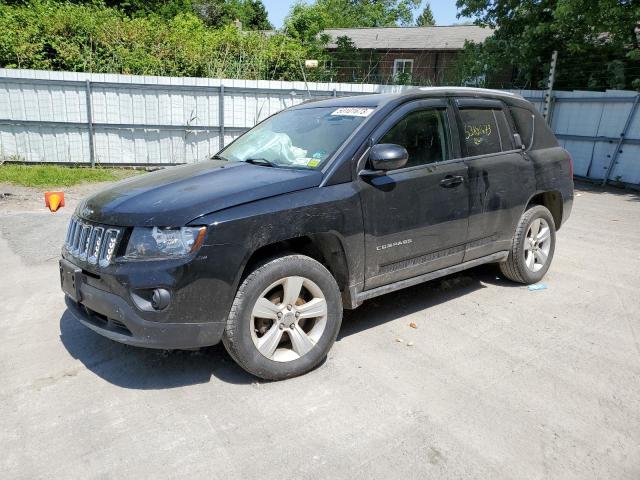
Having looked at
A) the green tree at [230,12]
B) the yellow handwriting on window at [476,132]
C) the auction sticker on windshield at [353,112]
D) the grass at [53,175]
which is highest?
the green tree at [230,12]

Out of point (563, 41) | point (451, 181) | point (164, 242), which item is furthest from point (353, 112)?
point (563, 41)

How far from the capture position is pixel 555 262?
6.13m

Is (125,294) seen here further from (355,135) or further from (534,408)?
(534,408)

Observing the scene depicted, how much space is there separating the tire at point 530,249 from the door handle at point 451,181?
107 cm

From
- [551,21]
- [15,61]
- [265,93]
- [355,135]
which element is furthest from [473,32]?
[355,135]

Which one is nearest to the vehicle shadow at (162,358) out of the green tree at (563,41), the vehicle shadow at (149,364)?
the vehicle shadow at (149,364)

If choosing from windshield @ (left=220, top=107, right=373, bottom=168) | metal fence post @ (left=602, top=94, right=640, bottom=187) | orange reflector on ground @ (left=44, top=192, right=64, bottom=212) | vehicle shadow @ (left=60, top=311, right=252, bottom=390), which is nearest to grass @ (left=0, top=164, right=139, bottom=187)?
orange reflector on ground @ (left=44, top=192, right=64, bottom=212)

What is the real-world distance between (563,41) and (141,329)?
50.5 feet

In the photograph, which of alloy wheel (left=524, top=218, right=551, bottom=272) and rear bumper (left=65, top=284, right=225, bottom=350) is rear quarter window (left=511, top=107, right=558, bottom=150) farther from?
rear bumper (left=65, top=284, right=225, bottom=350)

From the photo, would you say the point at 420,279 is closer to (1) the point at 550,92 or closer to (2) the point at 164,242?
(2) the point at 164,242

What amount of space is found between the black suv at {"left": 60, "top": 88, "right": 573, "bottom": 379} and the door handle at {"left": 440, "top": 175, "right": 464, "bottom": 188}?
0.6 inches

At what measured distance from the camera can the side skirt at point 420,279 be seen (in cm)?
387

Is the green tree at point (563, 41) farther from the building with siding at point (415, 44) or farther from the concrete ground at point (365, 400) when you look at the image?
the concrete ground at point (365, 400)

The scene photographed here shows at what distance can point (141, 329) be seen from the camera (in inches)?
120
